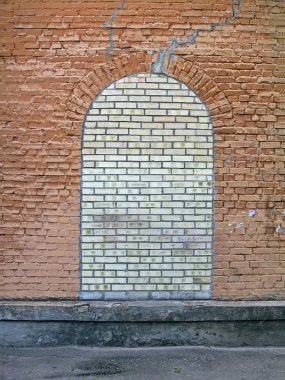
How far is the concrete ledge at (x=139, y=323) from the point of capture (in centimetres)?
437

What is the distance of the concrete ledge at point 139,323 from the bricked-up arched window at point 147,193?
17 cm

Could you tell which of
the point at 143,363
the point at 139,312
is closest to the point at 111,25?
the point at 139,312

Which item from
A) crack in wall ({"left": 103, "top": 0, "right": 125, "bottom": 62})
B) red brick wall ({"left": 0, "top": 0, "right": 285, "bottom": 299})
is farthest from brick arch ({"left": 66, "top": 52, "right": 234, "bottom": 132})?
crack in wall ({"left": 103, "top": 0, "right": 125, "bottom": 62})

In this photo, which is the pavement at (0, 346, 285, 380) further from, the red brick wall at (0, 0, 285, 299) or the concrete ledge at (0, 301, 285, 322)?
the red brick wall at (0, 0, 285, 299)

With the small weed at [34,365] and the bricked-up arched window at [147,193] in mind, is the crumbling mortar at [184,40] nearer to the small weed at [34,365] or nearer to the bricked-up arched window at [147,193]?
the bricked-up arched window at [147,193]

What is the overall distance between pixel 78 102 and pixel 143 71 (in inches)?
29.1

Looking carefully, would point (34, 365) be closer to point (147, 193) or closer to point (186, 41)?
point (147, 193)

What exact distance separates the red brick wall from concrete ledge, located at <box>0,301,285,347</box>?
19 centimetres

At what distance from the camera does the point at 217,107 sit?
4.52 metres

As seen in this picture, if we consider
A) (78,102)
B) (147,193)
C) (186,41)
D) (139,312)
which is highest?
(186,41)

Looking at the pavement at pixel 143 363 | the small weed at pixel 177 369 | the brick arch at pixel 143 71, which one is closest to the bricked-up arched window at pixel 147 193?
the brick arch at pixel 143 71

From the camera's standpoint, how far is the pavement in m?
3.83

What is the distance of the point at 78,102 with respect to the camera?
14.8ft

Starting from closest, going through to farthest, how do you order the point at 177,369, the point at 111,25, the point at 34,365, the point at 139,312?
1. the point at 177,369
2. the point at 34,365
3. the point at 139,312
4. the point at 111,25
